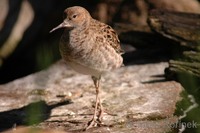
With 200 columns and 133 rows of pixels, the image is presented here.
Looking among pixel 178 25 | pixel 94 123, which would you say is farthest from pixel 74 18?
pixel 178 25

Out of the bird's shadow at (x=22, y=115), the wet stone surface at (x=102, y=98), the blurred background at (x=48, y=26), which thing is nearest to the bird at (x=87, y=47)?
the wet stone surface at (x=102, y=98)

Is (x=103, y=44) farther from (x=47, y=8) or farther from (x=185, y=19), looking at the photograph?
(x=47, y=8)

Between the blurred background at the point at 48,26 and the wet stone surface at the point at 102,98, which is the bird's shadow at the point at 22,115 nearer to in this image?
the wet stone surface at the point at 102,98

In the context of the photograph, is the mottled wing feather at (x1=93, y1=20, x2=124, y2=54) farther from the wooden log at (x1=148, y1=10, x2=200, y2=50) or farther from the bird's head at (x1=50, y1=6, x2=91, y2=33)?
the wooden log at (x1=148, y1=10, x2=200, y2=50)

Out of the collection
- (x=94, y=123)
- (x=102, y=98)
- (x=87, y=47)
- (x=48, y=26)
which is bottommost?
(x=94, y=123)

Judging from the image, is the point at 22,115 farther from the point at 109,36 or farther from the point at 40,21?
the point at 40,21

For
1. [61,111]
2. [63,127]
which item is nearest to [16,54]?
[61,111]

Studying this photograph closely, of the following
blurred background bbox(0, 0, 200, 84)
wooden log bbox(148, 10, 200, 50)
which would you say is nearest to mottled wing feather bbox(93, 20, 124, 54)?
wooden log bbox(148, 10, 200, 50)
